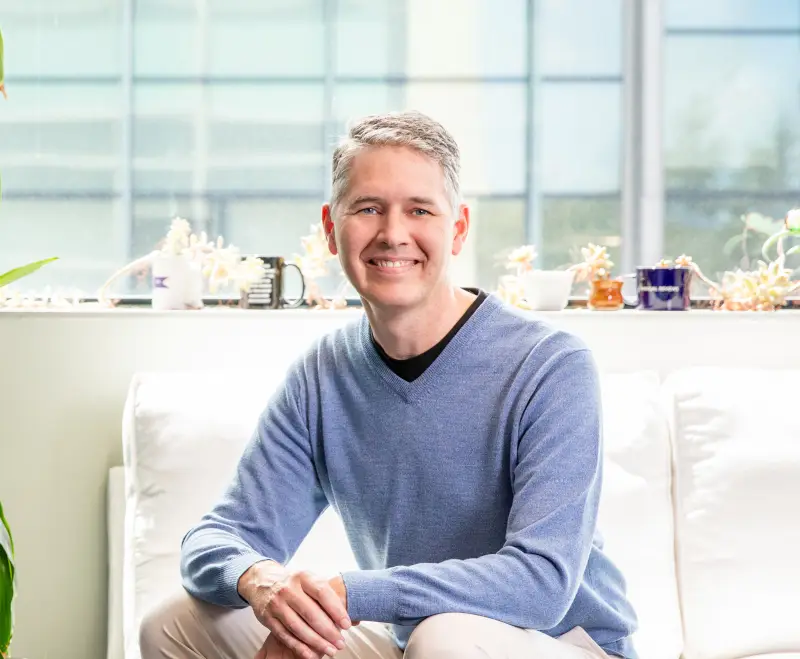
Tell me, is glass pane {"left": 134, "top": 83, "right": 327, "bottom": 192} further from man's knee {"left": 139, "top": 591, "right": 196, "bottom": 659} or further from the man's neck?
man's knee {"left": 139, "top": 591, "right": 196, "bottom": 659}

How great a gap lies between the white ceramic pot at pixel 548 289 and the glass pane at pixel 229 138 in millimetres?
992

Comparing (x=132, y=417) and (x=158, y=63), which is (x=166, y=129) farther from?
(x=132, y=417)

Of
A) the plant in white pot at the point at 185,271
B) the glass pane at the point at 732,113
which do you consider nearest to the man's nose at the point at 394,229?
the plant in white pot at the point at 185,271

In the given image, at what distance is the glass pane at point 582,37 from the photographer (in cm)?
313

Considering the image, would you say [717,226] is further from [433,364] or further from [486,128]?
[433,364]

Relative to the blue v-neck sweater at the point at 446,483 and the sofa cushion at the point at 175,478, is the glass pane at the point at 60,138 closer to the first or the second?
the sofa cushion at the point at 175,478

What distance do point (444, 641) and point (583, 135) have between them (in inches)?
86.4

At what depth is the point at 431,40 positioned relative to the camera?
3.14 metres

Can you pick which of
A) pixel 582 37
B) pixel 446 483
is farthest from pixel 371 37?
pixel 446 483

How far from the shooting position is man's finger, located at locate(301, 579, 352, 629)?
1.25 meters

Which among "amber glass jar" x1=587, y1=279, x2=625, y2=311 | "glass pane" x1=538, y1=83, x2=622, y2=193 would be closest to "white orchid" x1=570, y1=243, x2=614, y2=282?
"amber glass jar" x1=587, y1=279, x2=625, y2=311

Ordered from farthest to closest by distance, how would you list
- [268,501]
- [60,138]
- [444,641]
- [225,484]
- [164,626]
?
[60,138]
[225,484]
[268,501]
[164,626]
[444,641]

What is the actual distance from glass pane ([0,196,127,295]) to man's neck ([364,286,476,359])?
159cm

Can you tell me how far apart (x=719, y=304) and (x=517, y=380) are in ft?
3.90
